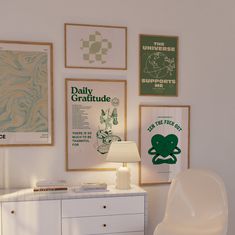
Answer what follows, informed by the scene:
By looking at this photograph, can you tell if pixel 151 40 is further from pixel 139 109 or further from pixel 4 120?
pixel 4 120

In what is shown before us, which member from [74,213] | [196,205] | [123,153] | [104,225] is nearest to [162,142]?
[123,153]

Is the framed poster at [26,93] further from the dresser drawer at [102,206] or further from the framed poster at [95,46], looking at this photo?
the dresser drawer at [102,206]

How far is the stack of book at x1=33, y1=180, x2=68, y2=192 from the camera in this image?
2.37m

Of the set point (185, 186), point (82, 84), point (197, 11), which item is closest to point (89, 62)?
point (82, 84)

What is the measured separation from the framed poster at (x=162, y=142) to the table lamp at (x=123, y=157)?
32 centimetres

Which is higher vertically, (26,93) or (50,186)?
(26,93)

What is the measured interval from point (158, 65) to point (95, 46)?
0.64 m

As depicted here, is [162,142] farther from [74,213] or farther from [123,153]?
[74,213]

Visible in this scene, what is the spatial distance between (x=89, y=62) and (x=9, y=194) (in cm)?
135

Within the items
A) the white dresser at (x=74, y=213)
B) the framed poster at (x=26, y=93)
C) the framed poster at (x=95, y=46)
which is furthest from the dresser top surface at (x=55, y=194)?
the framed poster at (x=95, y=46)

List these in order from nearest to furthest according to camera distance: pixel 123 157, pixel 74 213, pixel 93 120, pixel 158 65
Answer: pixel 74 213
pixel 123 157
pixel 93 120
pixel 158 65

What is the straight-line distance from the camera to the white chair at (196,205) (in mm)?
2240

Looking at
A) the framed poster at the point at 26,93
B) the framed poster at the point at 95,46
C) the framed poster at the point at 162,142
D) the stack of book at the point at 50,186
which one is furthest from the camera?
the framed poster at the point at 162,142

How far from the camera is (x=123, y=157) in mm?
2406
